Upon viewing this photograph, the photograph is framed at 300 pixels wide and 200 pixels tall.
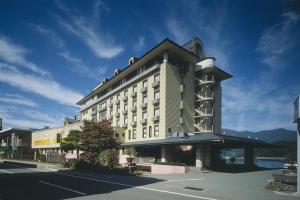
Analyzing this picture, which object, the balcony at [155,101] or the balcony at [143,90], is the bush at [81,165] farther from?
the balcony at [143,90]

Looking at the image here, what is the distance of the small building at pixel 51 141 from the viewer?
5247cm

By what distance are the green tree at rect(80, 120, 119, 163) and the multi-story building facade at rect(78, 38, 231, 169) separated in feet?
19.8

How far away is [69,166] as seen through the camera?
34.1 metres

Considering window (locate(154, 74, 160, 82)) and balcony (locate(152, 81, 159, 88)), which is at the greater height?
window (locate(154, 74, 160, 82))

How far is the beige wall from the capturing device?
2216 inches

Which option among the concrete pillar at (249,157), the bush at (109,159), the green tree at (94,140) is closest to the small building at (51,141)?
the green tree at (94,140)

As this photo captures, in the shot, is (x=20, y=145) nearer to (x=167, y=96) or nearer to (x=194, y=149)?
(x=167, y=96)

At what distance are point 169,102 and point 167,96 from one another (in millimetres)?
1034

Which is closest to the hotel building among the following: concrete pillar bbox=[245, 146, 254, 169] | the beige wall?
concrete pillar bbox=[245, 146, 254, 169]

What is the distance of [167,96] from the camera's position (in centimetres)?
3947

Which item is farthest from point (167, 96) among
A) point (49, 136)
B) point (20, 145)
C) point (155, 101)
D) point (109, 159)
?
point (20, 145)

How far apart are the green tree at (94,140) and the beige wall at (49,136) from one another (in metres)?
18.8

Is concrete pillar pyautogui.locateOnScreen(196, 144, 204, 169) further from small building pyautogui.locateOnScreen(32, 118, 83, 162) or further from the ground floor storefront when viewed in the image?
small building pyautogui.locateOnScreen(32, 118, 83, 162)

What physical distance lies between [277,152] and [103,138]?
118184 millimetres
